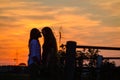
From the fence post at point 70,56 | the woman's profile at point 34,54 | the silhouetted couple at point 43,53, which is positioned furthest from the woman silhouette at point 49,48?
the fence post at point 70,56

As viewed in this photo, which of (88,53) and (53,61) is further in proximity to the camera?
(88,53)

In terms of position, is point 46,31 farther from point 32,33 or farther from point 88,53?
point 88,53

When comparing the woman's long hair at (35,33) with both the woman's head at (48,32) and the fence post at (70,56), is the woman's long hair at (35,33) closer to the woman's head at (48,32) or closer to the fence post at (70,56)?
the woman's head at (48,32)

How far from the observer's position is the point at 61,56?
12.3 m

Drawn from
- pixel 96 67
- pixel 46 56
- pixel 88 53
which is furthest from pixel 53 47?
pixel 88 53

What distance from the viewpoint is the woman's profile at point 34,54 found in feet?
39.8

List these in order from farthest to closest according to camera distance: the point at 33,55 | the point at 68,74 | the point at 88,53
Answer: the point at 88,53 → the point at 33,55 → the point at 68,74

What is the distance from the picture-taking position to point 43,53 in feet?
39.2

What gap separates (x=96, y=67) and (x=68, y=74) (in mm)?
1252

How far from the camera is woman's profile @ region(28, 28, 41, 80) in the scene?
1212 centimetres

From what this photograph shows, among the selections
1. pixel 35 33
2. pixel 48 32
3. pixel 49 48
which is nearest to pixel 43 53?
pixel 49 48

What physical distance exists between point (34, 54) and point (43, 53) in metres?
0.32

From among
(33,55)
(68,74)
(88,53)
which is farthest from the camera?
(88,53)

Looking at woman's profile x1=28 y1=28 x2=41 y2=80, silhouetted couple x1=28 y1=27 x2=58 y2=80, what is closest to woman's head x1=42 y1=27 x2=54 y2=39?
silhouetted couple x1=28 y1=27 x2=58 y2=80
